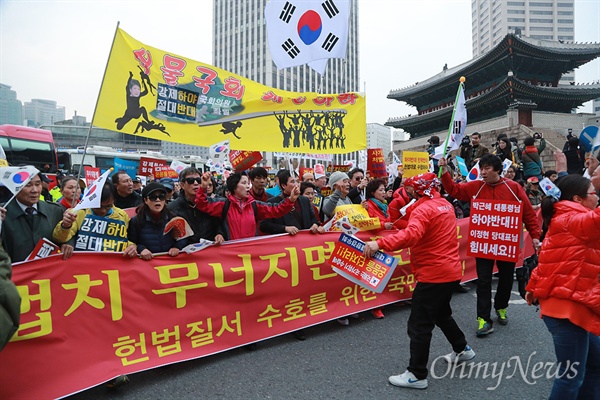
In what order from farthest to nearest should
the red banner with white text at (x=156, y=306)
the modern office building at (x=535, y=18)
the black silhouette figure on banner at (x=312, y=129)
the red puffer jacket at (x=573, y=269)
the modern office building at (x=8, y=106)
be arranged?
1. the modern office building at (x=535, y=18)
2. the modern office building at (x=8, y=106)
3. the black silhouette figure on banner at (x=312, y=129)
4. the red banner with white text at (x=156, y=306)
5. the red puffer jacket at (x=573, y=269)

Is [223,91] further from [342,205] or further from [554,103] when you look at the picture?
[554,103]

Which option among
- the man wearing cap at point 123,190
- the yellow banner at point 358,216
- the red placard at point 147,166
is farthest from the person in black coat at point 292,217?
the red placard at point 147,166

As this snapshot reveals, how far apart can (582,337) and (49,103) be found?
332ft

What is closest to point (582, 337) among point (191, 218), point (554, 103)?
point (191, 218)

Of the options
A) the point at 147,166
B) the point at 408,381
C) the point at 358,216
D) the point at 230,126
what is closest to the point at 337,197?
the point at 358,216

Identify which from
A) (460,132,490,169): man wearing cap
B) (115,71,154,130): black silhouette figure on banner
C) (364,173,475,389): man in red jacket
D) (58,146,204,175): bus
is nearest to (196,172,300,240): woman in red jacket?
(115,71,154,130): black silhouette figure on banner

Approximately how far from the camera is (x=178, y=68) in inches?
176

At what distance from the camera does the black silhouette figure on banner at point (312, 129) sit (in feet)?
16.3

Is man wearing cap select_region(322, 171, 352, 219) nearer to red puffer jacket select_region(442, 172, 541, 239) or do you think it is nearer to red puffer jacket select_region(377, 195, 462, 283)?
red puffer jacket select_region(442, 172, 541, 239)

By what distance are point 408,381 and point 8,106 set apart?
41196mm

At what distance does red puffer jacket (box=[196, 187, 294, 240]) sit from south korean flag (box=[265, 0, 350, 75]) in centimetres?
201

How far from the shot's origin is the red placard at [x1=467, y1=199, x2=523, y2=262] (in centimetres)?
411

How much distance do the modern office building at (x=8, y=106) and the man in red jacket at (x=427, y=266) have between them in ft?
121

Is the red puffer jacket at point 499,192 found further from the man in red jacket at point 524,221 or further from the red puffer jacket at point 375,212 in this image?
the red puffer jacket at point 375,212
